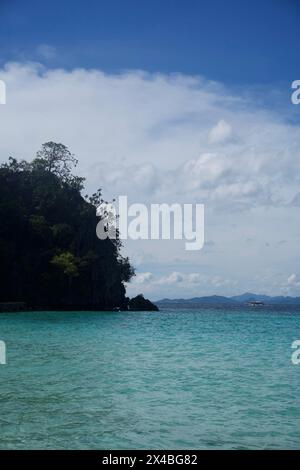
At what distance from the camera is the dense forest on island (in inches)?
2270

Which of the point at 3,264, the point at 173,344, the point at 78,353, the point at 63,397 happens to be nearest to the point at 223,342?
the point at 173,344

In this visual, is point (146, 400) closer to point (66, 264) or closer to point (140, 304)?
point (66, 264)

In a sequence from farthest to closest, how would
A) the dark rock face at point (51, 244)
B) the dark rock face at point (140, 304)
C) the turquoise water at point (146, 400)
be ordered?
1. the dark rock face at point (140, 304)
2. the dark rock face at point (51, 244)
3. the turquoise water at point (146, 400)

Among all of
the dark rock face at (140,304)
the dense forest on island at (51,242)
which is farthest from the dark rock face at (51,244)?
the dark rock face at (140,304)

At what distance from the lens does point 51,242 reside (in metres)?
61.3

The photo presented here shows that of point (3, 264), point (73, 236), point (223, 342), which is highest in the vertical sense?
point (73, 236)

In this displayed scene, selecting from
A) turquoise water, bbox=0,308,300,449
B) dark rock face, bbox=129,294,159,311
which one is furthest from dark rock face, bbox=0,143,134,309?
turquoise water, bbox=0,308,300,449

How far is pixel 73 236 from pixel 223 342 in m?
39.2

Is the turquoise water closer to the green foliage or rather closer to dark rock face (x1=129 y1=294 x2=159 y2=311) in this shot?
the green foliage

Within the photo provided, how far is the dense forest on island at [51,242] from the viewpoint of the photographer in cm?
5766

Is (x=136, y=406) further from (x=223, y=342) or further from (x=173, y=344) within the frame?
(x=223, y=342)

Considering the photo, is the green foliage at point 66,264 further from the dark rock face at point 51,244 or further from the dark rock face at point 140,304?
the dark rock face at point 140,304

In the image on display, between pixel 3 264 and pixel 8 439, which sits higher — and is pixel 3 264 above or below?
above
